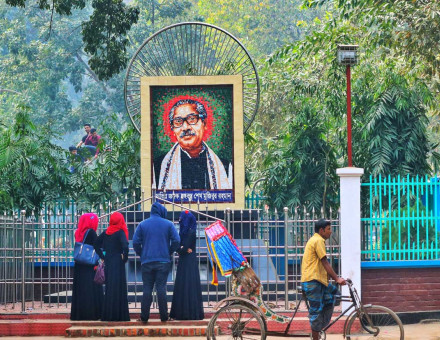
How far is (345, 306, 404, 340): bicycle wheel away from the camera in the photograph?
9.35m

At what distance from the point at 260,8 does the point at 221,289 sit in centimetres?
2837

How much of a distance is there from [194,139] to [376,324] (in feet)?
23.8

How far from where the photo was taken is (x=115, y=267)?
11836 millimetres

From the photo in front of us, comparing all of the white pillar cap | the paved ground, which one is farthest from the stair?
the white pillar cap

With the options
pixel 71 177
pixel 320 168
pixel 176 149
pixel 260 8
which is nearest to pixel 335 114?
pixel 320 168

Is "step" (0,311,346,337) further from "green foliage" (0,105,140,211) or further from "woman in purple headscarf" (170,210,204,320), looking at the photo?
"green foliage" (0,105,140,211)

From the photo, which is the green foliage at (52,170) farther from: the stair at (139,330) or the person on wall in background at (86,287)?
the stair at (139,330)

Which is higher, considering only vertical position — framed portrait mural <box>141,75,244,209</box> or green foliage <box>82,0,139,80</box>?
green foliage <box>82,0,139,80</box>

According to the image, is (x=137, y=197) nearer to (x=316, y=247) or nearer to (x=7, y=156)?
(x=7, y=156)

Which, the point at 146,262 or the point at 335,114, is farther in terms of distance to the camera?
the point at 335,114

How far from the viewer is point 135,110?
1700 cm

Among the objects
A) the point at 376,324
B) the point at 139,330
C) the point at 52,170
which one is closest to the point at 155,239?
the point at 139,330

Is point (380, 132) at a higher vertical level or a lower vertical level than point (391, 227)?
higher

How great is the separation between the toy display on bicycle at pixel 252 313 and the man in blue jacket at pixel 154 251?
128 centimetres
